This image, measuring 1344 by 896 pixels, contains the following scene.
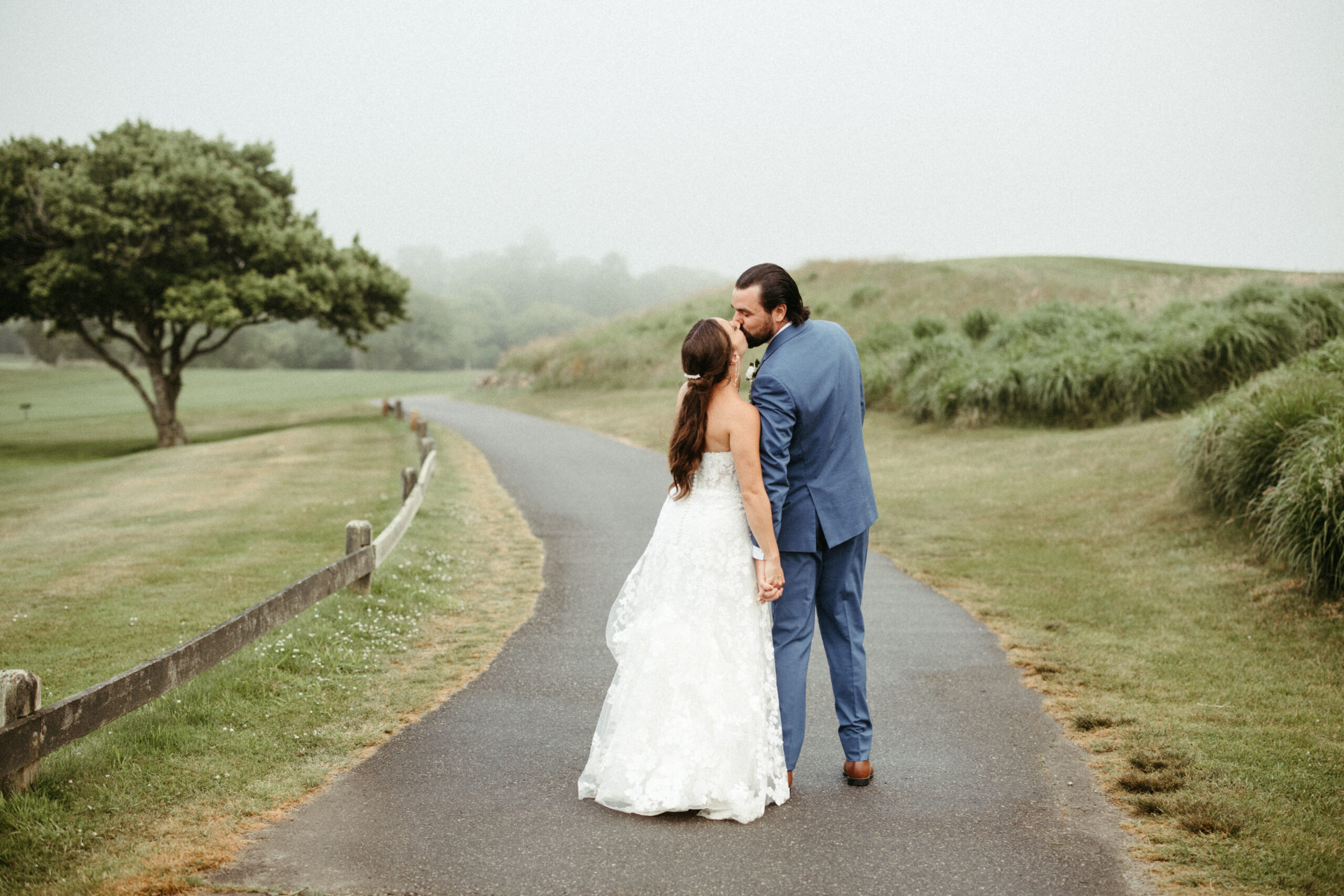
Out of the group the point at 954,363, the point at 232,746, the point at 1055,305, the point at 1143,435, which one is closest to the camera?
the point at 232,746

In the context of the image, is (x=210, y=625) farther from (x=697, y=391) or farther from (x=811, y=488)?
(x=811, y=488)

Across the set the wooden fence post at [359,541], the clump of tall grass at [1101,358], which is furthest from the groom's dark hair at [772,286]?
the clump of tall grass at [1101,358]

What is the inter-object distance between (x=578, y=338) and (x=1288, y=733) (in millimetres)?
42387

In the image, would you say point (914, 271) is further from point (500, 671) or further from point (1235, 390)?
point (500, 671)

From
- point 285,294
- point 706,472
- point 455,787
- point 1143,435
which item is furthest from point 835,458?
point 285,294

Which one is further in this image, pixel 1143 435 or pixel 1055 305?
pixel 1055 305

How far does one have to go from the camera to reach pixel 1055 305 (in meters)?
22.5

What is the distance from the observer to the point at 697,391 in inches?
157

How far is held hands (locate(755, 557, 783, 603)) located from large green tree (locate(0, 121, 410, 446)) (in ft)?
83.3

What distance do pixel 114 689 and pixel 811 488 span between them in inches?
127

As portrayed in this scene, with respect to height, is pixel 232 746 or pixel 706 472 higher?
pixel 706 472

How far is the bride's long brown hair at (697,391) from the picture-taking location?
391 cm

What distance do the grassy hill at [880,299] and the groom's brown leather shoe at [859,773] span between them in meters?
20.3

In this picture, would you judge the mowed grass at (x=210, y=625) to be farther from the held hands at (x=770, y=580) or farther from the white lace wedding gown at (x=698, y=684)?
the held hands at (x=770, y=580)
